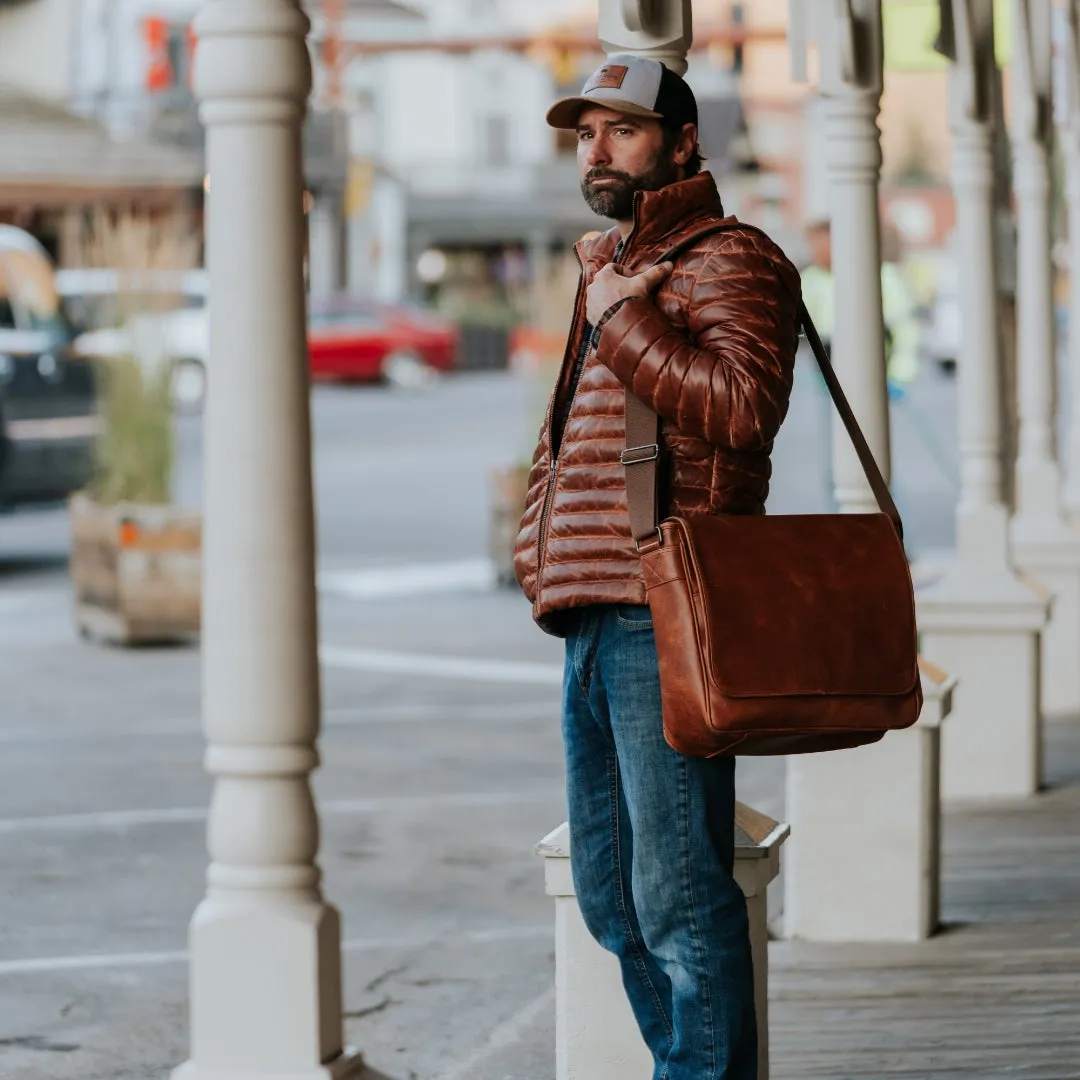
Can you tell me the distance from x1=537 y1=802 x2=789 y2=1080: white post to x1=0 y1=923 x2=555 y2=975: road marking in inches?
70.8

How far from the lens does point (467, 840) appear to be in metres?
7.00

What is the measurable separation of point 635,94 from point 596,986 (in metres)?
1.60

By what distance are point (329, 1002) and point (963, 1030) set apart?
2257 millimetres

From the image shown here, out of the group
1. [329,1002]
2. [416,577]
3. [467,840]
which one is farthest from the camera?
[416,577]

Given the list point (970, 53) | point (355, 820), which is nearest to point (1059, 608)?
point (970, 53)

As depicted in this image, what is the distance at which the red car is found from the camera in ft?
125

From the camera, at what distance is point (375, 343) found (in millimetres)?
38469

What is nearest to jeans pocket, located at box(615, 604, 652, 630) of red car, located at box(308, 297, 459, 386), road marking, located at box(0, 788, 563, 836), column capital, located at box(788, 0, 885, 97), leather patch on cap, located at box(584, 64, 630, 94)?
leather patch on cap, located at box(584, 64, 630, 94)

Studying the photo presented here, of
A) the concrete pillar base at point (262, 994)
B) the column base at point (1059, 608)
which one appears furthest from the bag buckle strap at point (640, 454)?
the column base at point (1059, 608)

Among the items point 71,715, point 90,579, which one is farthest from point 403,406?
point 71,715

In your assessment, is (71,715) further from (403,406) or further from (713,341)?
(403,406)

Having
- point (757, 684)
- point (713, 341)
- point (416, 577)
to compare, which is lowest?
point (416, 577)

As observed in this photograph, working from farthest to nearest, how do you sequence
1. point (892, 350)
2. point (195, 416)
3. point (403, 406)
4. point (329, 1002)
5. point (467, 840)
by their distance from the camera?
point (403, 406), point (195, 416), point (892, 350), point (467, 840), point (329, 1002)

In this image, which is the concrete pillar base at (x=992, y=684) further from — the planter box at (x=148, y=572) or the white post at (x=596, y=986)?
the planter box at (x=148, y=572)
